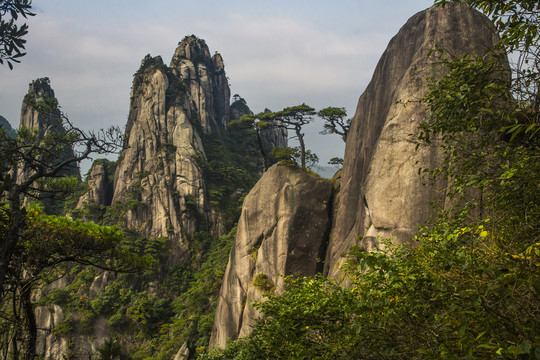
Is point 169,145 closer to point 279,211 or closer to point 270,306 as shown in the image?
point 279,211

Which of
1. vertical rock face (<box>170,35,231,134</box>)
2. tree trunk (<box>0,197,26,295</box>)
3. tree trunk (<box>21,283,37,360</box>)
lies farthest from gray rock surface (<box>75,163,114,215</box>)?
tree trunk (<box>0,197,26,295</box>)

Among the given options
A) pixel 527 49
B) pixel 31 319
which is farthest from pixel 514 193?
pixel 31 319

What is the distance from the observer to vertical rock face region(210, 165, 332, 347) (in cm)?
1869

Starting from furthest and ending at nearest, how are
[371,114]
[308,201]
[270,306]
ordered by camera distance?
[308,201]
[371,114]
[270,306]

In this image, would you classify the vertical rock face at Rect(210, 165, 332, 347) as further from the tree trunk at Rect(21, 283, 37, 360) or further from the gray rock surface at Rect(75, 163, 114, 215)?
the gray rock surface at Rect(75, 163, 114, 215)

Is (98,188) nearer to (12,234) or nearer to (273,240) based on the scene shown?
(273,240)

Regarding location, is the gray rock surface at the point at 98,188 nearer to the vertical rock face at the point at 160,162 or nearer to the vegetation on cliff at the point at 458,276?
the vertical rock face at the point at 160,162

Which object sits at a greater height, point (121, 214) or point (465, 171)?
point (465, 171)

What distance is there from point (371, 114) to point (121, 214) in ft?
132

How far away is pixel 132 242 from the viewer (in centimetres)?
4084

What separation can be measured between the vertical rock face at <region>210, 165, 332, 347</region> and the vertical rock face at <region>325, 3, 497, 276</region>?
4.57m

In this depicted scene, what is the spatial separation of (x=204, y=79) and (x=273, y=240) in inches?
2021

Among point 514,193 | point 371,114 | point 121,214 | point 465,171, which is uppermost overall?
point 371,114

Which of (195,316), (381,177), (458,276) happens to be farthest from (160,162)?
(458,276)
